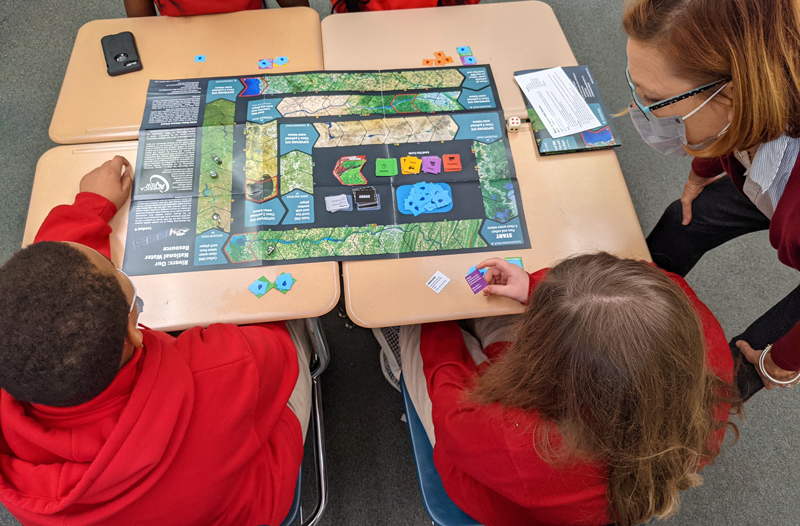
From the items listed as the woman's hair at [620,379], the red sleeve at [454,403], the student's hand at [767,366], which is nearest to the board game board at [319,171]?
the red sleeve at [454,403]

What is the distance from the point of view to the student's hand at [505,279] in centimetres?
116

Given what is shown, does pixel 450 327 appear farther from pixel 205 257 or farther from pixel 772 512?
pixel 772 512

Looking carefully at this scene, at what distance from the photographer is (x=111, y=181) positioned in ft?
3.98

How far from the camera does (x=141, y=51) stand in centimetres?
149

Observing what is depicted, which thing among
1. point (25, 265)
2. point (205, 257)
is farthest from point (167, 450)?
point (205, 257)

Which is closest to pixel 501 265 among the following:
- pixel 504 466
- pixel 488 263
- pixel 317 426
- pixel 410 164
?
pixel 488 263

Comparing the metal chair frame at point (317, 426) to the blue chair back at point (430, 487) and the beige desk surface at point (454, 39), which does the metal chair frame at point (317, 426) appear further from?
the beige desk surface at point (454, 39)

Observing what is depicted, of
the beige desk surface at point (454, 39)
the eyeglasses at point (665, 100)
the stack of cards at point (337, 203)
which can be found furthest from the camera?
the beige desk surface at point (454, 39)

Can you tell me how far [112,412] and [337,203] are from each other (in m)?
0.69

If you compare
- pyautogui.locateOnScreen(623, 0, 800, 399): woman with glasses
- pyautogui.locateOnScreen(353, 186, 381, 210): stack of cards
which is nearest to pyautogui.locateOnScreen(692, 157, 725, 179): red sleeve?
pyautogui.locateOnScreen(623, 0, 800, 399): woman with glasses

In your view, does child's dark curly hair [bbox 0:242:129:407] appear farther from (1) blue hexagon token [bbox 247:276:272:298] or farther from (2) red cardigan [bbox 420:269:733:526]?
(2) red cardigan [bbox 420:269:733:526]

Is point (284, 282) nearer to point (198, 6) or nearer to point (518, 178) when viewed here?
point (518, 178)

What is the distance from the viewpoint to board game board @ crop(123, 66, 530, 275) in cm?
122

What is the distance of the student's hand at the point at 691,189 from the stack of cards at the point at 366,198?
0.95 meters
